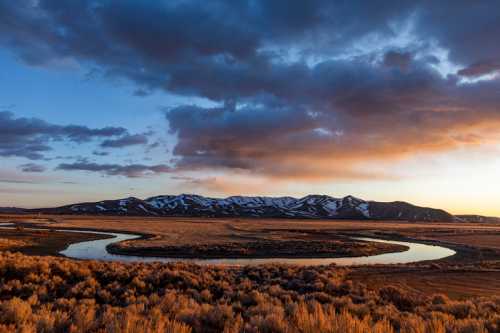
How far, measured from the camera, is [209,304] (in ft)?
40.2

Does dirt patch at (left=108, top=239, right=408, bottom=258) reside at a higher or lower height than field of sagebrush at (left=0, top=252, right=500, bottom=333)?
lower

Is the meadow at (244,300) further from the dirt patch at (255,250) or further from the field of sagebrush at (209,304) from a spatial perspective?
the dirt patch at (255,250)

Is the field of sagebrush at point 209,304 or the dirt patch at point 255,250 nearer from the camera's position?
the field of sagebrush at point 209,304

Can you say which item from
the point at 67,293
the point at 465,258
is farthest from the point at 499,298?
the point at 465,258

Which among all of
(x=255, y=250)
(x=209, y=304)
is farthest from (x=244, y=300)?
(x=255, y=250)

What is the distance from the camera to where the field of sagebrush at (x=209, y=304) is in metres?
A: 7.91

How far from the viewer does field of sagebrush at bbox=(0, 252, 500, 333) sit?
7.91 m

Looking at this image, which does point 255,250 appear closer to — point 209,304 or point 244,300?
point 244,300

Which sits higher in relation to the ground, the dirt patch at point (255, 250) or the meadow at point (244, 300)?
the meadow at point (244, 300)

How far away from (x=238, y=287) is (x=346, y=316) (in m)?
7.73

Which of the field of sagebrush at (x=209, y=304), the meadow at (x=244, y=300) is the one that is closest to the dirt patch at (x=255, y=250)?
the meadow at (x=244, y=300)

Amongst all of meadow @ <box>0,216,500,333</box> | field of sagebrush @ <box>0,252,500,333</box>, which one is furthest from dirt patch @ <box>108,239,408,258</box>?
field of sagebrush @ <box>0,252,500,333</box>

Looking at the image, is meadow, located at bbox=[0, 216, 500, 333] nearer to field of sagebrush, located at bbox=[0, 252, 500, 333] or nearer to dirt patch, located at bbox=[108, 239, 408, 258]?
field of sagebrush, located at bbox=[0, 252, 500, 333]

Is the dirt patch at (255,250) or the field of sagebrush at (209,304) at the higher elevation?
the field of sagebrush at (209,304)
